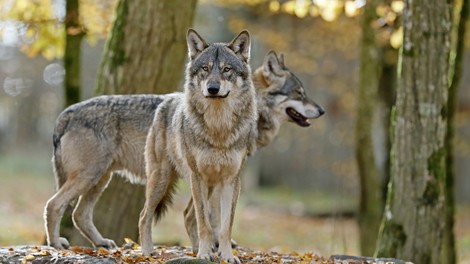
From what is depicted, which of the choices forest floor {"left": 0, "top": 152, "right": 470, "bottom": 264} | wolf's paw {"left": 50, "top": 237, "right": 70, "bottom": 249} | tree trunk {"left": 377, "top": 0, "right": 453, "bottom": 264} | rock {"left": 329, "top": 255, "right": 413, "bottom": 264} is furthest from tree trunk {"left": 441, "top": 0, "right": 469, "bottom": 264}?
wolf's paw {"left": 50, "top": 237, "right": 70, "bottom": 249}

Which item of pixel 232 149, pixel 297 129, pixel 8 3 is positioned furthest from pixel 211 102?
pixel 297 129

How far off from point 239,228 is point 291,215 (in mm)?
3222

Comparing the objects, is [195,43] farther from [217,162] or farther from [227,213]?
[227,213]

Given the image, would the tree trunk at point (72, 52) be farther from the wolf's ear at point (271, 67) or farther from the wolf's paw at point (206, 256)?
the wolf's paw at point (206, 256)

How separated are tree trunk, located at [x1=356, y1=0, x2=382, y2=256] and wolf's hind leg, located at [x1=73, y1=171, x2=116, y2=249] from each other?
562cm

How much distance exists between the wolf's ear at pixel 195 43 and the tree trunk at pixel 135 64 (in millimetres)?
2256

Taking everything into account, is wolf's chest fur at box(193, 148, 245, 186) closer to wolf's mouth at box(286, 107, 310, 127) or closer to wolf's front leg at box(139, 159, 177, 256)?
wolf's front leg at box(139, 159, 177, 256)

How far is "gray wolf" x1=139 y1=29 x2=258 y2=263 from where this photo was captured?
19.9ft

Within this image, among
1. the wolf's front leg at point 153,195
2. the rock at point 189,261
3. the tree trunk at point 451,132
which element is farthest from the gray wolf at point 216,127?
the tree trunk at point 451,132

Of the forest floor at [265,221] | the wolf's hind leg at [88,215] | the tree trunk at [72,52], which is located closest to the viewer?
the wolf's hind leg at [88,215]

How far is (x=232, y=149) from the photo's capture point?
6.19 m

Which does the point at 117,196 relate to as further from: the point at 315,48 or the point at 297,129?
the point at 297,129

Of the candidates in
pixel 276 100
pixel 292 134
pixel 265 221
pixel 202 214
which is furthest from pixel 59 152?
pixel 292 134

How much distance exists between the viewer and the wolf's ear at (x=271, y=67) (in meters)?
8.57
